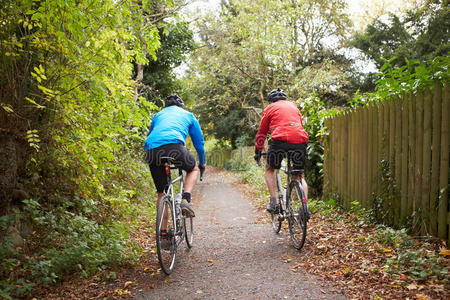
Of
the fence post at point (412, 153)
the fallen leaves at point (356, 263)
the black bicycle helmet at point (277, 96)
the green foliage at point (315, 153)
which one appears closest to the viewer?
the fallen leaves at point (356, 263)

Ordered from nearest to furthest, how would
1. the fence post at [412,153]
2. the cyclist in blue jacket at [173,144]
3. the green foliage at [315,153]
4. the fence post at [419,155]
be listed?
the fence post at [419,155] < the fence post at [412,153] < the cyclist in blue jacket at [173,144] < the green foliage at [315,153]

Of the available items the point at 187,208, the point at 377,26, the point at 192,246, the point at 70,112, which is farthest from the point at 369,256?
the point at 377,26

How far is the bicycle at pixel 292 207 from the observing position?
168 inches

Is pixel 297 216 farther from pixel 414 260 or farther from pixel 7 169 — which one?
pixel 7 169

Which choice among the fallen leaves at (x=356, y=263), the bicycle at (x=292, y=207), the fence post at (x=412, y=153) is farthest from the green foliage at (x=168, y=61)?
the fence post at (x=412, y=153)

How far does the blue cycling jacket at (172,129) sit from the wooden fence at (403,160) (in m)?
2.65

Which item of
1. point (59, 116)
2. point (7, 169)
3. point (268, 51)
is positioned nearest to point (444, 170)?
point (59, 116)

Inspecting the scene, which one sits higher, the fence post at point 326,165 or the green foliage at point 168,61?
the green foliage at point 168,61

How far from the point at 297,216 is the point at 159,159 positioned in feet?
6.80

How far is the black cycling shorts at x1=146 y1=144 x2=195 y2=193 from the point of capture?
157 inches

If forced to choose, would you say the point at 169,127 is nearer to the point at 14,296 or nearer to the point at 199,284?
the point at 199,284

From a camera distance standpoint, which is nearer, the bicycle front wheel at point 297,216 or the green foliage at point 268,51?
the bicycle front wheel at point 297,216

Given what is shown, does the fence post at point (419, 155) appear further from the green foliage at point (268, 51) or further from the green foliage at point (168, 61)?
the green foliage at point (168, 61)

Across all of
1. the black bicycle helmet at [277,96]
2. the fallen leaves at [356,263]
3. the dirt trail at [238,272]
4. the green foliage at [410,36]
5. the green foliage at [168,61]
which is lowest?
the dirt trail at [238,272]
